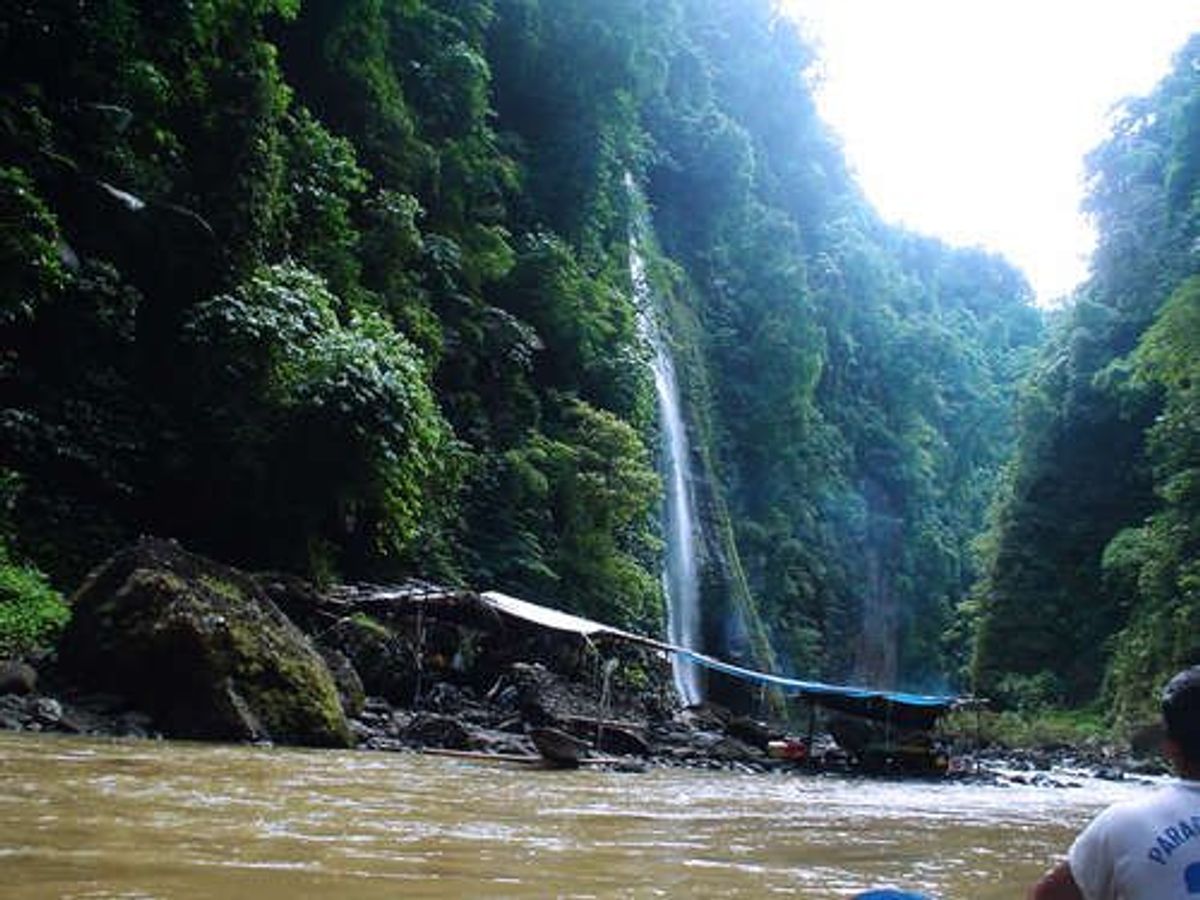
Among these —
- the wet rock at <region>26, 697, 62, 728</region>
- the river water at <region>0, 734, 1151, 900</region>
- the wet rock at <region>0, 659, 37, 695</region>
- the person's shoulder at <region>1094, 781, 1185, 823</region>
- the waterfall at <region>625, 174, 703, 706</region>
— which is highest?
the waterfall at <region>625, 174, 703, 706</region>

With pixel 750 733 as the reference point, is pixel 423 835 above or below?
below

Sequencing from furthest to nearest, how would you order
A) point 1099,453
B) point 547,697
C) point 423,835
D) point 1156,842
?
point 1099,453 → point 547,697 → point 423,835 → point 1156,842

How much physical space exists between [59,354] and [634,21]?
15.3m

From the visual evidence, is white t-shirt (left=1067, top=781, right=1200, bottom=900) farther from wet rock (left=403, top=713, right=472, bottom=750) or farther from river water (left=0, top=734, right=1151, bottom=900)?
wet rock (left=403, top=713, right=472, bottom=750)

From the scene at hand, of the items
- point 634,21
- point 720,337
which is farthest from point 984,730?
point 634,21

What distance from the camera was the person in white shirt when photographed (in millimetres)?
2035

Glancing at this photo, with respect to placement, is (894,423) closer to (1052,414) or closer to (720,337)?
(1052,414)

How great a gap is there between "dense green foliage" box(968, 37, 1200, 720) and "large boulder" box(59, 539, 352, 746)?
84.4 ft

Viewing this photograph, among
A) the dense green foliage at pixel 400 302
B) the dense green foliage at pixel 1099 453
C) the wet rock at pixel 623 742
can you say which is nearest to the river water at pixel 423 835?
the wet rock at pixel 623 742

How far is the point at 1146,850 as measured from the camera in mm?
2076

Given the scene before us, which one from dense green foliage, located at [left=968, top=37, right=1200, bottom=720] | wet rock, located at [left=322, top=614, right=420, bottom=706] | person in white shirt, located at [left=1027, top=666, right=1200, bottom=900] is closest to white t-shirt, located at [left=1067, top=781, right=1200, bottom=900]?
person in white shirt, located at [left=1027, top=666, right=1200, bottom=900]

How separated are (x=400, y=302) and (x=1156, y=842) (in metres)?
15.9

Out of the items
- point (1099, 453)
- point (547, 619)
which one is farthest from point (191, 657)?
point (1099, 453)

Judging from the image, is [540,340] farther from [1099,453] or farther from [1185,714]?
[1099,453]
